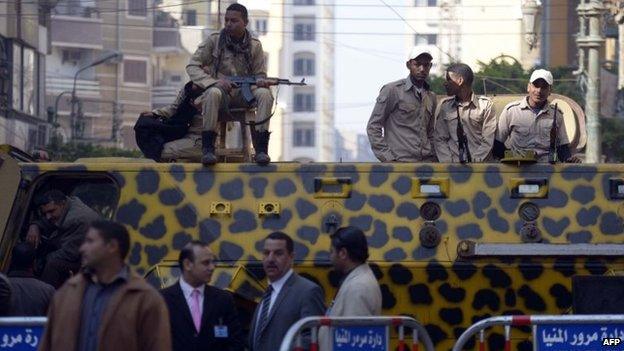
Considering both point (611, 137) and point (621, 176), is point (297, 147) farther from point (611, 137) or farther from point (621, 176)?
point (621, 176)

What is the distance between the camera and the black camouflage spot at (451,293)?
1334 cm

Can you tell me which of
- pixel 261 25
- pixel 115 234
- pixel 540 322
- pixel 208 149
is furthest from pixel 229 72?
pixel 261 25

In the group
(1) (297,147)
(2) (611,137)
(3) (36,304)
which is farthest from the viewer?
(1) (297,147)

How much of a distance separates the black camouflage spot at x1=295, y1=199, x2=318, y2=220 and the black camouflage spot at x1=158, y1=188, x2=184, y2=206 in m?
0.93

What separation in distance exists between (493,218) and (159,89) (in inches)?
3094

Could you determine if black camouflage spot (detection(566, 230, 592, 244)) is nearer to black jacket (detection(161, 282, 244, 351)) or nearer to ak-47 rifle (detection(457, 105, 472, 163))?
ak-47 rifle (detection(457, 105, 472, 163))

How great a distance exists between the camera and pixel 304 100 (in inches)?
5994

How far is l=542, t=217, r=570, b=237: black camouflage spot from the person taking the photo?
533 inches

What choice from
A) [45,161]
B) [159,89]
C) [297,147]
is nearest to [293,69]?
[297,147]

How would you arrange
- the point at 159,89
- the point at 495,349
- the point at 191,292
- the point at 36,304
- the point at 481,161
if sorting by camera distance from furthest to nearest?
the point at 159,89, the point at 481,161, the point at 495,349, the point at 36,304, the point at 191,292

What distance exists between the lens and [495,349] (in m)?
13.3

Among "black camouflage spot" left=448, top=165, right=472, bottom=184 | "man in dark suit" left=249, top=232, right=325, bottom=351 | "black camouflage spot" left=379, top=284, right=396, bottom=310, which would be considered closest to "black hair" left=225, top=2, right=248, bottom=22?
"black camouflage spot" left=448, top=165, right=472, bottom=184

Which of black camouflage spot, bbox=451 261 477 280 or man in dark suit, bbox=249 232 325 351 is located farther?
black camouflage spot, bbox=451 261 477 280

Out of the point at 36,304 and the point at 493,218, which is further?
the point at 493,218
